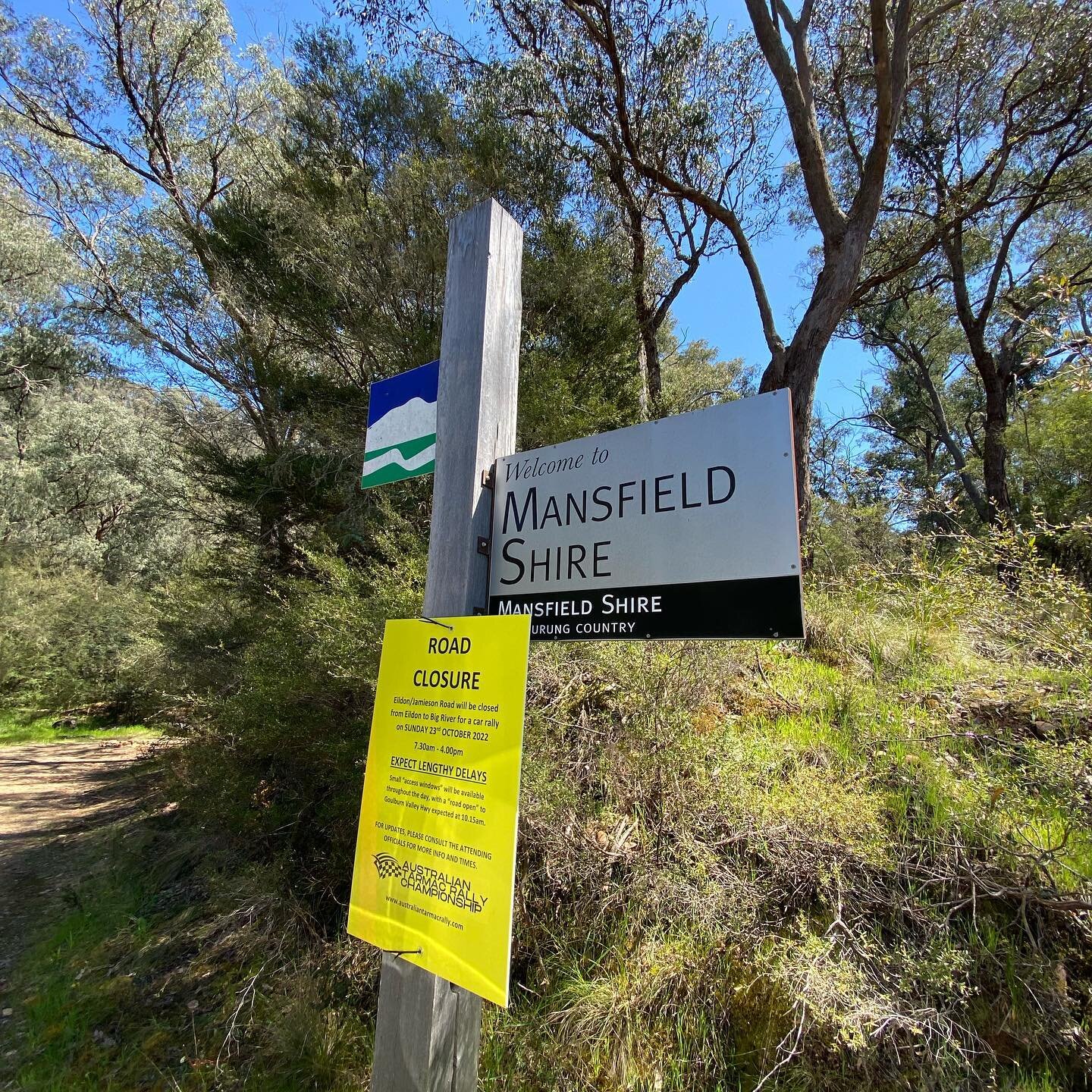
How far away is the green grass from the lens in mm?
12078

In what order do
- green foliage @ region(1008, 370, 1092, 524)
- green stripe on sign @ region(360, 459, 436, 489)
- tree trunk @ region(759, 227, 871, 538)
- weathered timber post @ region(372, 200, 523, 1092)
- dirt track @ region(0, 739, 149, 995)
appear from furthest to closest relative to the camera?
green foliage @ region(1008, 370, 1092, 524)
tree trunk @ region(759, 227, 871, 538)
dirt track @ region(0, 739, 149, 995)
green stripe on sign @ region(360, 459, 436, 489)
weathered timber post @ region(372, 200, 523, 1092)

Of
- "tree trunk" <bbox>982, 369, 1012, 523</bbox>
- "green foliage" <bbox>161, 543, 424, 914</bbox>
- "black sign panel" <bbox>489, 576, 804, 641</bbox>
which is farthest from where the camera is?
"tree trunk" <bbox>982, 369, 1012, 523</bbox>

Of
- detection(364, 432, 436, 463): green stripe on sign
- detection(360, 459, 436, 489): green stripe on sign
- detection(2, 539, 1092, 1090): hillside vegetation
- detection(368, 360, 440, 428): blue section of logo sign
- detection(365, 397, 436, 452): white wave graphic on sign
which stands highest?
detection(368, 360, 440, 428): blue section of logo sign

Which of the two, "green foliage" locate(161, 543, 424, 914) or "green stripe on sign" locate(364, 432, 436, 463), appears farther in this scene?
"green foliage" locate(161, 543, 424, 914)

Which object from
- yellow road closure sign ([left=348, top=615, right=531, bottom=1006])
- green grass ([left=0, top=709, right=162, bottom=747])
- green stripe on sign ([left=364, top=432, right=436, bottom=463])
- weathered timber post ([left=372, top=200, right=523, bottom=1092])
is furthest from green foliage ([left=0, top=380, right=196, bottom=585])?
yellow road closure sign ([left=348, top=615, right=531, bottom=1006])

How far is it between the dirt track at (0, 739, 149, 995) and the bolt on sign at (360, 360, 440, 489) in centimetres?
404

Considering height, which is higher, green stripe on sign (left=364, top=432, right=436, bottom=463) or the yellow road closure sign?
green stripe on sign (left=364, top=432, right=436, bottom=463)

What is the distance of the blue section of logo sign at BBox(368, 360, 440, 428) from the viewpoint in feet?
6.63

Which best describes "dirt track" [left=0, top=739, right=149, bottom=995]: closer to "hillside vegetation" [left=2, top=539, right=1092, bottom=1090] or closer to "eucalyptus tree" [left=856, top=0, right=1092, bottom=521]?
"hillside vegetation" [left=2, top=539, right=1092, bottom=1090]

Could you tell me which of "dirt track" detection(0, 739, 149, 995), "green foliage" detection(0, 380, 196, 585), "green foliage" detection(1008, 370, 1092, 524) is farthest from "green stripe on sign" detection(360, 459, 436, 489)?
"green foliage" detection(0, 380, 196, 585)

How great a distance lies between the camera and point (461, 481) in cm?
177

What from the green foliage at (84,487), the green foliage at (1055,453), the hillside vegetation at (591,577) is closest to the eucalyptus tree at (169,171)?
the hillside vegetation at (591,577)

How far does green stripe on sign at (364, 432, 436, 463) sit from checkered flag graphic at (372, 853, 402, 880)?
3.96ft

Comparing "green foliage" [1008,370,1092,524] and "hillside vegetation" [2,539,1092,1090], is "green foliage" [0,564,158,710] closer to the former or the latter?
"hillside vegetation" [2,539,1092,1090]
